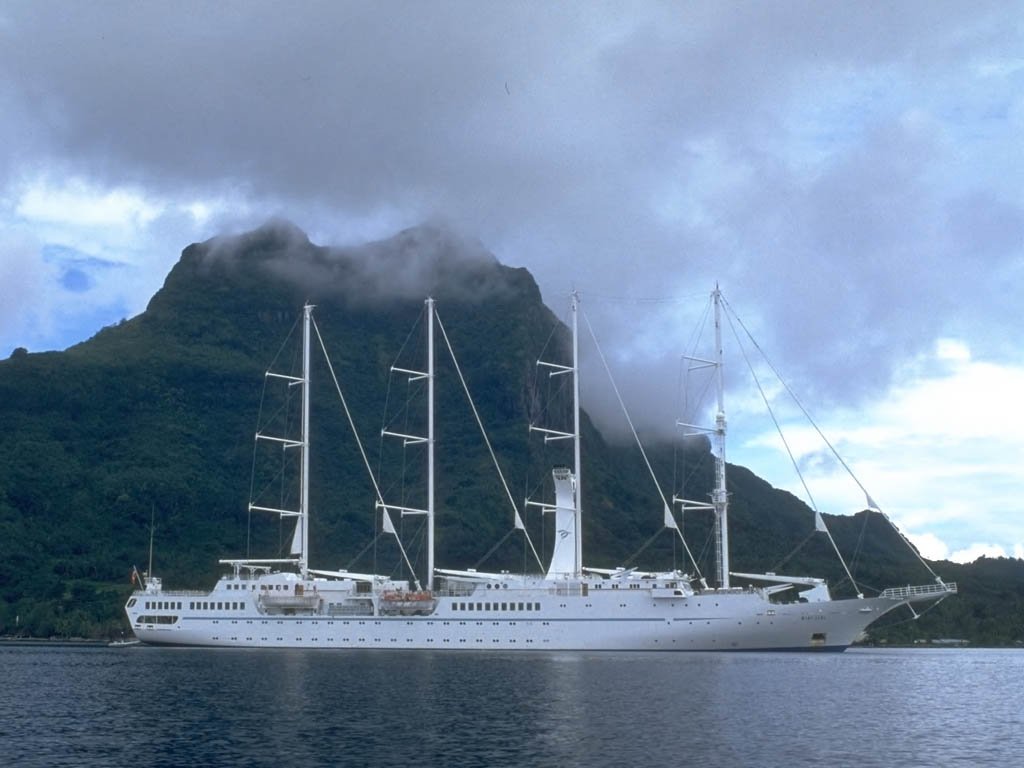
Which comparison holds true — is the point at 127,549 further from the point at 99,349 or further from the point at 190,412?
the point at 99,349

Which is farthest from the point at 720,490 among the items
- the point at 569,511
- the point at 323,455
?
the point at 323,455

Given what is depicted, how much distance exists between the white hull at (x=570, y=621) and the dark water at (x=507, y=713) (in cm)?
415

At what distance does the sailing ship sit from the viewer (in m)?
52.5

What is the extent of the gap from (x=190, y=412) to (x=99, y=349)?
49.0 ft

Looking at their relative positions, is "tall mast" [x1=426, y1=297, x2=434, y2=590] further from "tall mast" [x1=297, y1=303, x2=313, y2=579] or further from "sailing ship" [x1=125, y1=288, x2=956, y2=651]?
"tall mast" [x1=297, y1=303, x2=313, y2=579]

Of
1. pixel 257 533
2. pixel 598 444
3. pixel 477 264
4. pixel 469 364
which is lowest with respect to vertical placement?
pixel 257 533

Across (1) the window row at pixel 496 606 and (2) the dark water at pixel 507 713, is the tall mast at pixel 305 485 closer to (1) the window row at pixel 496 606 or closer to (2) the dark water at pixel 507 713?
(1) the window row at pixel 496 606

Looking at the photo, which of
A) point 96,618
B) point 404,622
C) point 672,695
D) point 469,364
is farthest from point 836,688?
point 469,364

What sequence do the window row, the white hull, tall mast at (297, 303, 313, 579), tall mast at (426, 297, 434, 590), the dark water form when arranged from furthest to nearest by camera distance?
tall mast at (297, 303, 313, 579) < tall mast at (426, 297, 434, 590) < the window row < the white hull < the dark water

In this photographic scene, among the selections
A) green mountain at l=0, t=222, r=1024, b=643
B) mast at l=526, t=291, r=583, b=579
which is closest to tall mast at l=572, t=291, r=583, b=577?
mast at l=526, t=291, r=583, b=579

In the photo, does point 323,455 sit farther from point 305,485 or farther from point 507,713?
point 507,713

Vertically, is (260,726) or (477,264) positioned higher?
(477,264)

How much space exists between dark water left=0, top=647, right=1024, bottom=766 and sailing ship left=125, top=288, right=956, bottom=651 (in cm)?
428

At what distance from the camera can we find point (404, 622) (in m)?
56.2
